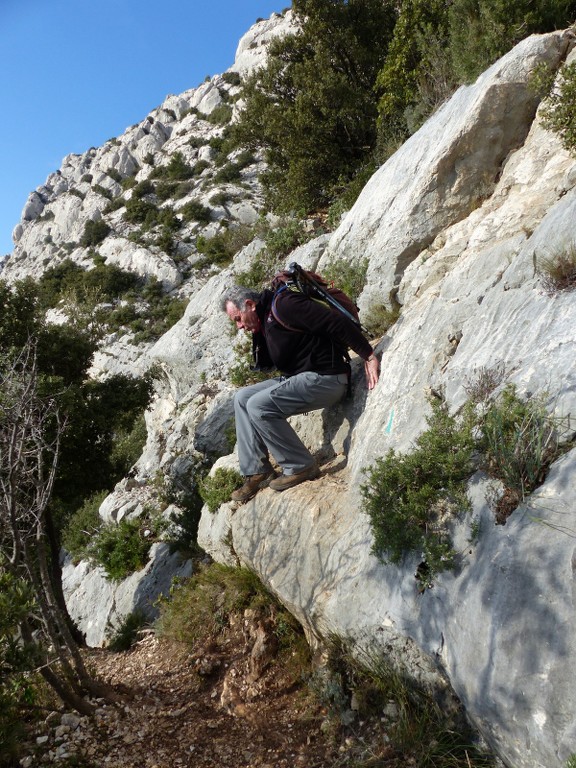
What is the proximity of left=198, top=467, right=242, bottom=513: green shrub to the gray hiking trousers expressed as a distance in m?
1.00

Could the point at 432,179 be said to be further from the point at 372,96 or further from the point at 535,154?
the point at 372,96

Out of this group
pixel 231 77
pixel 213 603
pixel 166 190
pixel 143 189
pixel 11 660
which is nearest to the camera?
pixel 11 660

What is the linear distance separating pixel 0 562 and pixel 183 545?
4.65m

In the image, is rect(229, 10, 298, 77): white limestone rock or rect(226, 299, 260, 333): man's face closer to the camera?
rect(226, 299, 260, 333): man's face

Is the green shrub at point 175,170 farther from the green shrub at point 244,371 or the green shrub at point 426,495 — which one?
→ the green shrub at point 426,495

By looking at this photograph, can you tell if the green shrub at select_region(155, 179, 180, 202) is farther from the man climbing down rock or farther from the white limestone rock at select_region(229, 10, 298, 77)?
the man climbing down rock

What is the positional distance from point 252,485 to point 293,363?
1.54 metres

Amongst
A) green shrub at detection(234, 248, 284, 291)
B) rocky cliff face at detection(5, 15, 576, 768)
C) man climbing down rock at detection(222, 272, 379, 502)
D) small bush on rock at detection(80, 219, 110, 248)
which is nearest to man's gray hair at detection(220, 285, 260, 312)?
man climbing down rock at detection(222, 272, 379, 502)

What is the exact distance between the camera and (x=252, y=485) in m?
5.45

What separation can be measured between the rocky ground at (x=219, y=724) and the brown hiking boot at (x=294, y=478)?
4.81ft

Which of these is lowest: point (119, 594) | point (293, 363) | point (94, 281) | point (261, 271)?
point (119, 594)

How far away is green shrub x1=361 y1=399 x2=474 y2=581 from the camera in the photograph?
3150 mm

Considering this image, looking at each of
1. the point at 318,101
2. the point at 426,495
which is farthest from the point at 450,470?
the point at 318,101

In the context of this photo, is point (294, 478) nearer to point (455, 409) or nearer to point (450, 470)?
point (455, 409)
